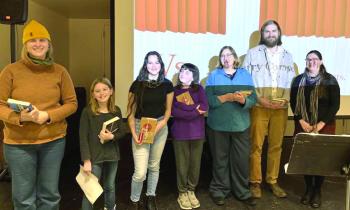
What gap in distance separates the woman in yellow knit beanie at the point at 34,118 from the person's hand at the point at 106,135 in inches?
9.7

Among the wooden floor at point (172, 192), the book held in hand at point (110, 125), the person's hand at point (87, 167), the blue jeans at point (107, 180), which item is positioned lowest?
the wooden floor at point (172, 192)

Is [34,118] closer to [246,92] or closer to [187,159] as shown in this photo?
[187,159]

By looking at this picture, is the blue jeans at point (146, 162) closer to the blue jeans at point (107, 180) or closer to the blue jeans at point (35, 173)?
the blue jeans at point (107, 180)

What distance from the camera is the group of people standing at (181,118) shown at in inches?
83.5

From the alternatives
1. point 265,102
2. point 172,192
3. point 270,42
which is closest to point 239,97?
point 265,102

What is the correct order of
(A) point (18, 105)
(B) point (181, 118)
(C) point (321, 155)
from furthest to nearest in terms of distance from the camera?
(B) point (181, 118) → (A) point (18, 105) → (C) point (321, 155)

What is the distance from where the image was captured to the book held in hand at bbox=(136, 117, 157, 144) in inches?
103

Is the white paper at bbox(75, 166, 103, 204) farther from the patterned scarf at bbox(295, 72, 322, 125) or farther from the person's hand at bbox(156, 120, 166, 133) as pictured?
the patterned scarf at bbox(295, 72, 322, 125)

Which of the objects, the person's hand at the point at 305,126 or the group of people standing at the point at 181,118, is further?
the person's hand at the point at 305,126

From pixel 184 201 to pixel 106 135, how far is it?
959 mm

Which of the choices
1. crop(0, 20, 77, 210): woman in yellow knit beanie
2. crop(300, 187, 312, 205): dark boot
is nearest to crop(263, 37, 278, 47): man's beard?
crop(300, 187, 312, 205): dark boot

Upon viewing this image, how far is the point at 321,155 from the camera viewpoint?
179cm

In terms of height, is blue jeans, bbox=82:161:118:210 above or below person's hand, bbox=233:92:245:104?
below

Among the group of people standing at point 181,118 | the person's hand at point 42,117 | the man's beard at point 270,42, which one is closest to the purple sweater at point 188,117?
the group of people standing at point 181,118
